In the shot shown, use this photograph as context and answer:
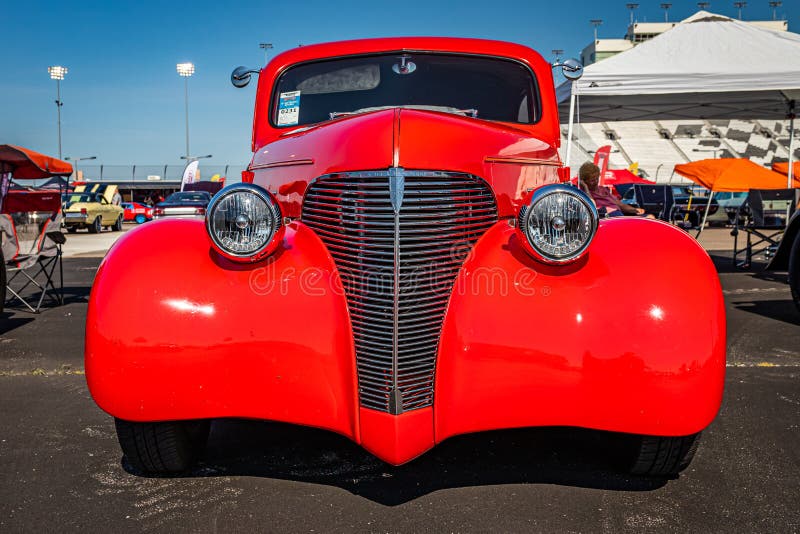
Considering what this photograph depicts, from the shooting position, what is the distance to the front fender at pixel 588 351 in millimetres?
2400

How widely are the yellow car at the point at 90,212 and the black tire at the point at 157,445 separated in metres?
24.2

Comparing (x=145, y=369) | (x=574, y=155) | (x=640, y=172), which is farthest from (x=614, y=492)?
(x=574, y=155)

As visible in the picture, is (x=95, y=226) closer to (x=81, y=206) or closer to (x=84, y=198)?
(x=81, y=206)

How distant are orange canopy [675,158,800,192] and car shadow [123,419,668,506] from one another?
41.9ft

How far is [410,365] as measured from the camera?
2.47 metres

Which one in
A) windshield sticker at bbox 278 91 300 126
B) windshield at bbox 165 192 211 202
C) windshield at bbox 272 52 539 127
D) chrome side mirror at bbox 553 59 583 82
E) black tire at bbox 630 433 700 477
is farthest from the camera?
windshield at bbox 165 192 211 202

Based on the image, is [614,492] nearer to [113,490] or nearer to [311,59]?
[113,490]

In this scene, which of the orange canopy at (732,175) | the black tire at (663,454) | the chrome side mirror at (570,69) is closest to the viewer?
the black tire at (663,454)

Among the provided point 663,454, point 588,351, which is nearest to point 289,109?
point 588,351

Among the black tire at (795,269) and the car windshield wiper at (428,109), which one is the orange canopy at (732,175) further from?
the car windshield wiper at (428,109)

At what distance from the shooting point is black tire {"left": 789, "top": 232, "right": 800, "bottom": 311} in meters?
6.79

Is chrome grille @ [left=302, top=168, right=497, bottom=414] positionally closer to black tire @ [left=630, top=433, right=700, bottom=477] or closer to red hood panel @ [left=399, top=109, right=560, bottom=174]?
red hood panel @ [left=399, top=109, right=560, bottom=174]

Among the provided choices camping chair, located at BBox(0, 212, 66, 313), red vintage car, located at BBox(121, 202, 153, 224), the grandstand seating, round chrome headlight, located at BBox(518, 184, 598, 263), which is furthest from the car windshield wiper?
the grandstand seating

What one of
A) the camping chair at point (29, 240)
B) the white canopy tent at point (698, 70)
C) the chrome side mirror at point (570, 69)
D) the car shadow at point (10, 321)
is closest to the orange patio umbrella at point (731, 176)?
the white canopy tent at point (698, 70)
